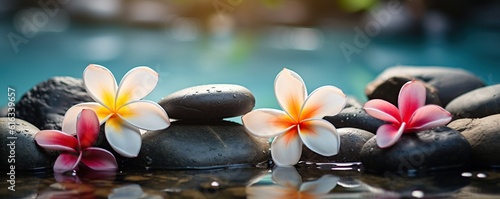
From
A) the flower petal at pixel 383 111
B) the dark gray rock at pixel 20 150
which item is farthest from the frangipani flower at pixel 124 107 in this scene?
the flower petal at pixel 383 111

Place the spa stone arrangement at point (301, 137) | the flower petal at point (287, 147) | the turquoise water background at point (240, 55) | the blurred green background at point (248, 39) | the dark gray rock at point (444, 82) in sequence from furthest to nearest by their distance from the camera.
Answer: the blurred green background at point (248, 39)
the turquoise water background at point (240, 55)
the dark gray rock at point (444, 82)
the flower petal at point (287, 147)
the spa stone arrangement at point (301, 137)

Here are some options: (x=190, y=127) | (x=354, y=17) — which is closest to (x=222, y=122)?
(x=190, y=127)

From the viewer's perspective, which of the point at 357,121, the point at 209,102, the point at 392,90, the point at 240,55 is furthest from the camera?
the point at 240,55

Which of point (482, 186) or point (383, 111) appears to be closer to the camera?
point (482, 186)

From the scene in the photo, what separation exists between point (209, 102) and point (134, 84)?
227 mm

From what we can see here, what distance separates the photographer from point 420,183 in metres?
1.56

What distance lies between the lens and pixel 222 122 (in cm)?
201

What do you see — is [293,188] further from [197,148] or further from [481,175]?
[481,175]

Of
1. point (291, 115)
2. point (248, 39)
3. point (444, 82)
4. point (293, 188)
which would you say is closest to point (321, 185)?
point (293, 188)

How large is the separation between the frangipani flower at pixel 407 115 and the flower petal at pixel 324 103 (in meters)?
0.08

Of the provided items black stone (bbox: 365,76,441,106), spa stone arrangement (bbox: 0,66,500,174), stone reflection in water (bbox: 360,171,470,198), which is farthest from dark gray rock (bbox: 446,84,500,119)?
stone reflection in water (bbox: 360,171,470,198)

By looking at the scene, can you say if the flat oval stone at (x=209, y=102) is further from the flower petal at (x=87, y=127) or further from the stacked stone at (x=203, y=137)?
the flower petal at (x=87, y=127)

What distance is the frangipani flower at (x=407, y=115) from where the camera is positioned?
1.71 m

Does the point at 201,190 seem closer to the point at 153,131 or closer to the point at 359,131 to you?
the point at 153,131
